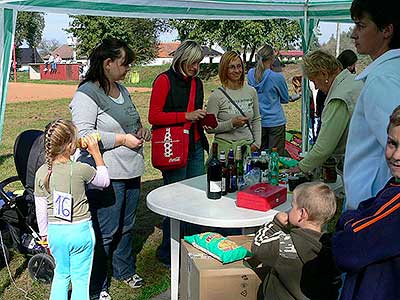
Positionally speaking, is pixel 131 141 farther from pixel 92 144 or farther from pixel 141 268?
pixel 141 268

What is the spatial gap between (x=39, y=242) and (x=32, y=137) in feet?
2.72

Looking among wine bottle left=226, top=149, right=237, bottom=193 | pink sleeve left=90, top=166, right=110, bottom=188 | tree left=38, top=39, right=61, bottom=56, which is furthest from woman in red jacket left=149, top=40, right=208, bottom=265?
tree left=38, top=39, right=61, bottom=56

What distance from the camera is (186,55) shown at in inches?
135

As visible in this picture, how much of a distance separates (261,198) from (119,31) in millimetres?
29793

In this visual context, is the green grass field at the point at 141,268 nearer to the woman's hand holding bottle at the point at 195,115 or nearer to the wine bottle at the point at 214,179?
the wine bottle at the point at 214,179

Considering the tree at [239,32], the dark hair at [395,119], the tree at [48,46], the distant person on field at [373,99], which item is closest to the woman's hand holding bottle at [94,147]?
the distant person on field at [373,99]

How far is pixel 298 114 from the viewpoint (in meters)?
12.9

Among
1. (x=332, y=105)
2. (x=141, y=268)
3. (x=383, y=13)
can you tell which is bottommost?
(x=141, y=268)

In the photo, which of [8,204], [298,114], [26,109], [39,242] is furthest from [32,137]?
[26,109]

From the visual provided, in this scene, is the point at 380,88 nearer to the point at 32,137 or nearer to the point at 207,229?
the point at 207,229

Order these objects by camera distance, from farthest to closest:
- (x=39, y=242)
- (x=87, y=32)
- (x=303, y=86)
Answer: (x=87, y=32), (x=303, y=86), (x=39, y=242)

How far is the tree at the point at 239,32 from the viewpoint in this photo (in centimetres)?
2711

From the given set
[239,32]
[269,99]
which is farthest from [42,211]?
[239,32]

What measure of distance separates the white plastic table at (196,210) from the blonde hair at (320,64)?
794mm
